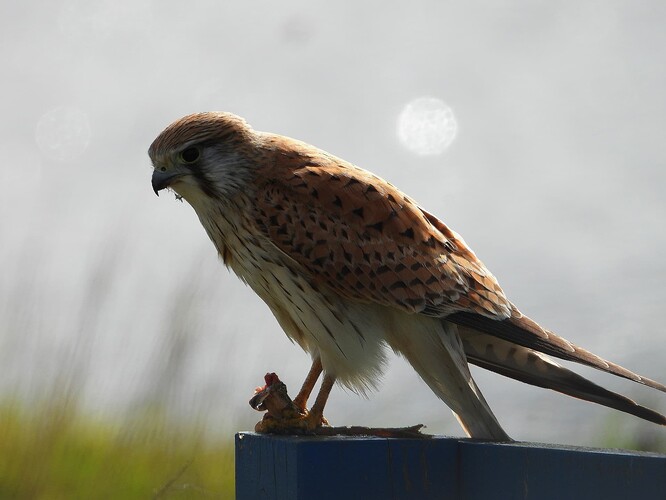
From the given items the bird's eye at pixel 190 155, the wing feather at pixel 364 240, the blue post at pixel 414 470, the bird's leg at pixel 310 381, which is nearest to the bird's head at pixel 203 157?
the bird's eye at pixel 190 155

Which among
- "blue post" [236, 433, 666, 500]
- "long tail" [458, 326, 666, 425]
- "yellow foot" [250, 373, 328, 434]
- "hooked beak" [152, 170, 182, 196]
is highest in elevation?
"hooked beak" [152, 170, 182, 196]

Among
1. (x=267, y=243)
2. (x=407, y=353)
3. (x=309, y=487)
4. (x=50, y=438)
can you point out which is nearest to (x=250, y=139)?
(x=267, y=243)

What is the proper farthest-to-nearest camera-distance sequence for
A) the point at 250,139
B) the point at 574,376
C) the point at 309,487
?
1. the point at 250,139
2. the point at 574,376
3. the point at 309,487

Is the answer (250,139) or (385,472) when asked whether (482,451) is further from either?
(250,139)

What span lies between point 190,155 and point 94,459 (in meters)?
2.46

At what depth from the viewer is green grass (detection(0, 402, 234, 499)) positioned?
16.8 ft

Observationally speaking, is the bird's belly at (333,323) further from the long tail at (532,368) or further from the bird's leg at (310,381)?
the long tail at (532,368)

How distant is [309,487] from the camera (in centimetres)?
257

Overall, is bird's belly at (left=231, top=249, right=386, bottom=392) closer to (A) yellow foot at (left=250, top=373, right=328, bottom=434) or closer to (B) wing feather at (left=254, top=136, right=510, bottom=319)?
(B) wing feather at (left=254, top=136, right=510, bottom=319)

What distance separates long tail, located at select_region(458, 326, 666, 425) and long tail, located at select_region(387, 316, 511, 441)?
0.11 metres

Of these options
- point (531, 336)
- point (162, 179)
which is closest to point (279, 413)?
point (531, 336)

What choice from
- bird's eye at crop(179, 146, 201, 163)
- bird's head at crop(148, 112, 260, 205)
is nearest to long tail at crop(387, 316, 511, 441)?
bird's head at crop(148, 112, 260, 205)

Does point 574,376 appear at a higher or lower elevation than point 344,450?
higher

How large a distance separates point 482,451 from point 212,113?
Answer: 6.72 feet
